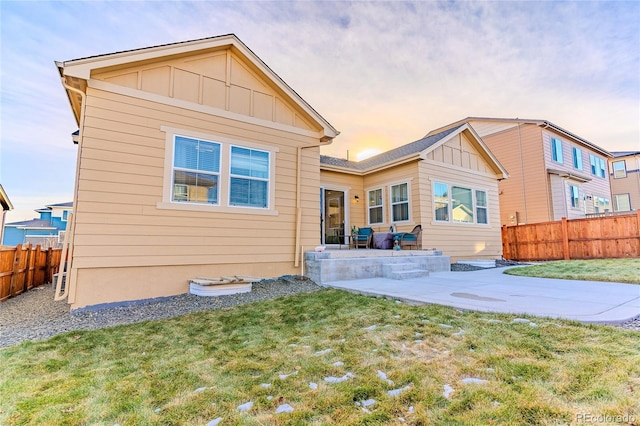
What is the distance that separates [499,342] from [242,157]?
18.8 ft

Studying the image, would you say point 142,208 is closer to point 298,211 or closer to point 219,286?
point 219,286

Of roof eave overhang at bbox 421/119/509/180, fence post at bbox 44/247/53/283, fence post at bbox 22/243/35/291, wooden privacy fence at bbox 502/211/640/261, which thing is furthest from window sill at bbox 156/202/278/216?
wooden privacy fence at bbox 502/211/640/261

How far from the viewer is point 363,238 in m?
10.5

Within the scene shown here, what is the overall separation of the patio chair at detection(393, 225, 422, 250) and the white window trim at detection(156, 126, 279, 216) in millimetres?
4254

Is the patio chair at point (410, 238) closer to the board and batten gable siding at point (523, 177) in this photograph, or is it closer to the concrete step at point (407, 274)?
the concrete step at point (407, 274)

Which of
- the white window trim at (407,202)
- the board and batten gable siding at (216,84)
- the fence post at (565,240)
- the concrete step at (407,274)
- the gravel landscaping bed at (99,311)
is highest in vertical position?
the board and batten gable siding at (216,84)

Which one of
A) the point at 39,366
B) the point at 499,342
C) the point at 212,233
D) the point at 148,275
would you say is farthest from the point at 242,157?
the point at 499,342

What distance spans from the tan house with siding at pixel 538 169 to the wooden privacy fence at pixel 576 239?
303 cm

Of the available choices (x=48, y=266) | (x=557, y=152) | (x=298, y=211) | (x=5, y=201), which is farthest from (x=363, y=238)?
(x=5, y=201)

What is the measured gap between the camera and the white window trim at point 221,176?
582 cm

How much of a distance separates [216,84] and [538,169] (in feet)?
53.5


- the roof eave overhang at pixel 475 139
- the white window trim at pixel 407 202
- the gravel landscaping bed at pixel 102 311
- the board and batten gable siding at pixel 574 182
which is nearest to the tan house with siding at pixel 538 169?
the board and batten gable siding at pixel 574 182

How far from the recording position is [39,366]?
2912 mm

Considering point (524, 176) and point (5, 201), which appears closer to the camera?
point (5, 201)
